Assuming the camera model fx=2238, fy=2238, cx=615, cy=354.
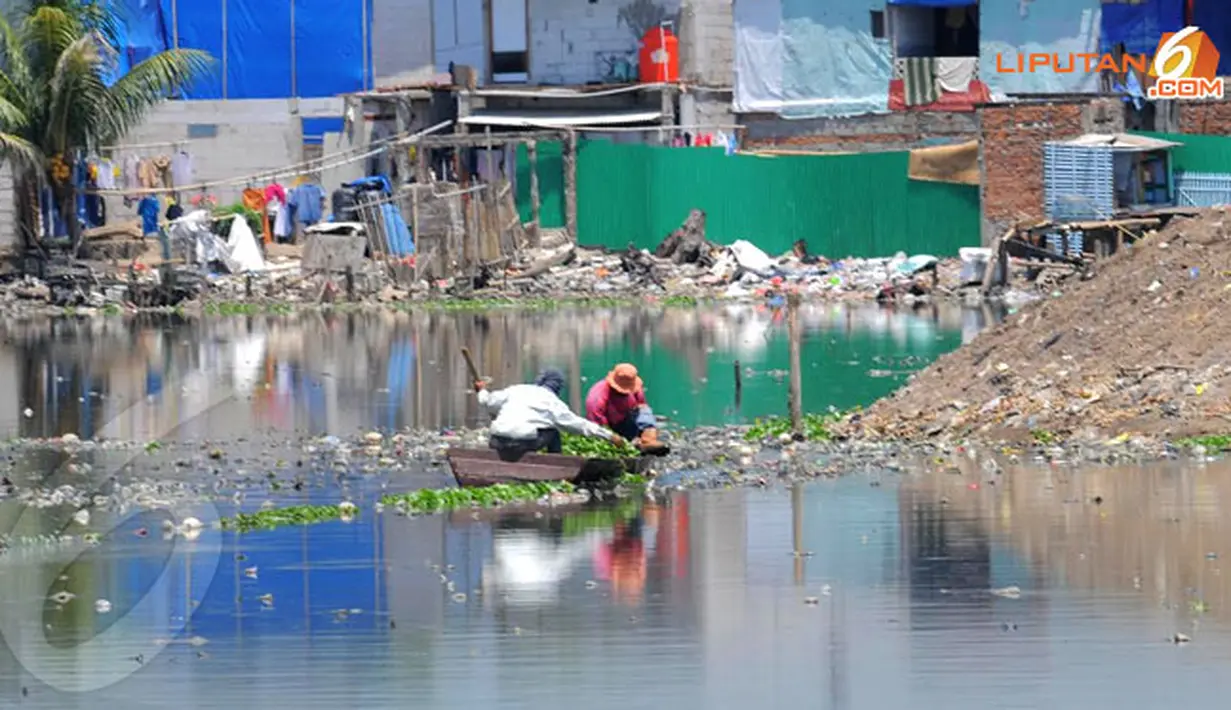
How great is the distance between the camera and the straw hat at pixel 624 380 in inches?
693

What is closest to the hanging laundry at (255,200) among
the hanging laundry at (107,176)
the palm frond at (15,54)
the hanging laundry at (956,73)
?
the hanging laundry at (107,176)

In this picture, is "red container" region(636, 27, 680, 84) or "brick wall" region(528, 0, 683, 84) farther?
"brick wall" region(528, 0, 683, 84)

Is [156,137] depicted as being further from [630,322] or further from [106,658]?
[106,658]

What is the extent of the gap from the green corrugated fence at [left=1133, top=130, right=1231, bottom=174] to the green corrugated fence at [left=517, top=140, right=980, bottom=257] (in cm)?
535

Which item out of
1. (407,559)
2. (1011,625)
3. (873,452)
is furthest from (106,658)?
(873,452)

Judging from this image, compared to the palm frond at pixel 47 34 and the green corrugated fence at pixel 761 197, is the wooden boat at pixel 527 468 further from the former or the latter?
the green corrugated fence at pixel 761 197

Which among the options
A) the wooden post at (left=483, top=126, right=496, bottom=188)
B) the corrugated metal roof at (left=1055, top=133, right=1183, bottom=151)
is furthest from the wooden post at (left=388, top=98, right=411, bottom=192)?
the corrugated metal roof at (left=1055, top=133, right=1183, bottom=151)

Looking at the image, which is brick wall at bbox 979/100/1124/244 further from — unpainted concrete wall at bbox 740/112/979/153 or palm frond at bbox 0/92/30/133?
palm frond at bbox 0/92/30/133

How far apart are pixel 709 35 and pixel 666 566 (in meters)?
34.9

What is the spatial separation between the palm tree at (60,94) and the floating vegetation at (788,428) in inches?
895

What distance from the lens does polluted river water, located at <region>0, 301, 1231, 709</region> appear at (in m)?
11.5

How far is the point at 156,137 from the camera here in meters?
52.6

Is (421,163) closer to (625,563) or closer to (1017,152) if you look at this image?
(1017,152)

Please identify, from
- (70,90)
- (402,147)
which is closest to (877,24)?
(402,147)
